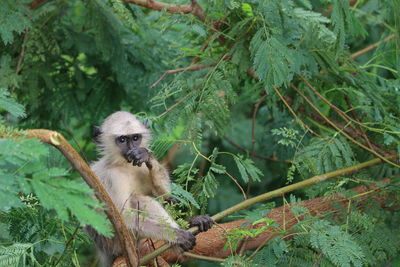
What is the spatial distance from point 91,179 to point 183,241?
154cm

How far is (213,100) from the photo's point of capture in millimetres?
5129

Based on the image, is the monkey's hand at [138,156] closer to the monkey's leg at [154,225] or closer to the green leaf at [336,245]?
the monkey's leg at [154,225]

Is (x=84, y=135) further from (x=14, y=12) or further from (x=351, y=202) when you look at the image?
(x=351, y=202)

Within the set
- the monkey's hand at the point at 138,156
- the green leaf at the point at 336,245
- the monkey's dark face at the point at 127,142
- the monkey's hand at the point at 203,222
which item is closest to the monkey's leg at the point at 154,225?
the monkey's hand at the point at 203,222

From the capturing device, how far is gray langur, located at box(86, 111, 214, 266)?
495cm

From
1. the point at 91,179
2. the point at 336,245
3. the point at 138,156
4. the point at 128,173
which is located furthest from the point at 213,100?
the point at 91,179

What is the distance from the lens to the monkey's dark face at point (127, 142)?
544 centimetres

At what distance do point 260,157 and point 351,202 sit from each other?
242 centimetres

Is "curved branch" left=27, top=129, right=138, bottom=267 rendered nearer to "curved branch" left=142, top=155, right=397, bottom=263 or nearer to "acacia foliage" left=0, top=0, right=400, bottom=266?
"acacia foliage" left=0, top=0, right=400, bottom=266

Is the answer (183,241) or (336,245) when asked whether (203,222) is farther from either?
(336,245)

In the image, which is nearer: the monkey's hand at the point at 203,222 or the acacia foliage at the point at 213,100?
the acacia foliage at the point at 213,100

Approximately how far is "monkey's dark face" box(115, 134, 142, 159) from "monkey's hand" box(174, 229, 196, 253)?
1033 mm

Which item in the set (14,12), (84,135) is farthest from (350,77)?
(84,135)

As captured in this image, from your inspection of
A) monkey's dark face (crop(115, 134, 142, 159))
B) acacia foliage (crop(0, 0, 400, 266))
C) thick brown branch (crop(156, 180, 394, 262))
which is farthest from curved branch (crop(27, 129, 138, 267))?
monkey's dark face (crop(115, 134, 142, 159))
